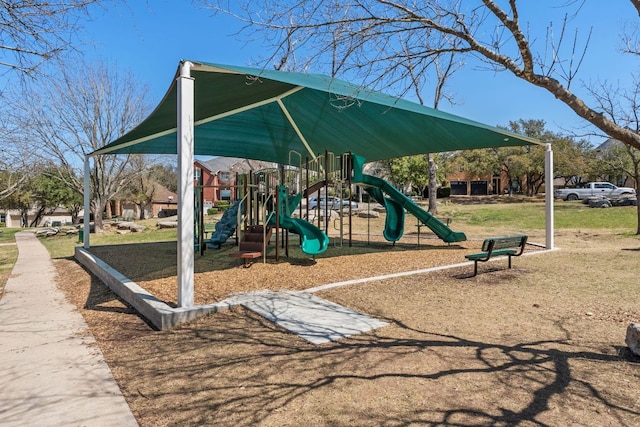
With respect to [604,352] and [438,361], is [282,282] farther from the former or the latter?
[604,352]

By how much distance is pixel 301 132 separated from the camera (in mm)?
14117

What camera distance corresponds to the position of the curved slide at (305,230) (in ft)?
31.5

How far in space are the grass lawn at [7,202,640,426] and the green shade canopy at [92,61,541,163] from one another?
345cm

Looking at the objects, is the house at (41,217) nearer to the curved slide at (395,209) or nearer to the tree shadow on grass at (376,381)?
the curved slide at (395,209)

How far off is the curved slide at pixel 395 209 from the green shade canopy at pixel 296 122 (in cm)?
146

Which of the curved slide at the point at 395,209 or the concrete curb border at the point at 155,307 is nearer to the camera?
the concrete curb border at the point at 155,307

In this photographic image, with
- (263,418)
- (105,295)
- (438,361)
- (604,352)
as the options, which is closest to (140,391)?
(263,418)

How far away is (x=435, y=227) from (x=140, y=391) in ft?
34.8

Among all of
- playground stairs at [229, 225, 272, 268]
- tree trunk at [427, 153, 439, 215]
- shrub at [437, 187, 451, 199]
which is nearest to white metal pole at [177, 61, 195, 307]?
playground stairs at [229, 225, 272, 268]

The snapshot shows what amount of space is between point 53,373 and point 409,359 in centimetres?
344

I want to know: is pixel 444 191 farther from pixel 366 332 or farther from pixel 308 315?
pixel 366 332

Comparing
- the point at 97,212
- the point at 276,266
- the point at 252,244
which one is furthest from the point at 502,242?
the point at 97,212

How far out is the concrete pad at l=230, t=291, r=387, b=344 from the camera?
478cm

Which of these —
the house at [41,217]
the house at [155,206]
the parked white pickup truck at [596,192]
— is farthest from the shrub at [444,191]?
the house at [41,217]
